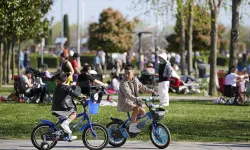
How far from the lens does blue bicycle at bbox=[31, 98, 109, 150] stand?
533 inches

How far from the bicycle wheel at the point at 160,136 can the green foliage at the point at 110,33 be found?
47.9 meters

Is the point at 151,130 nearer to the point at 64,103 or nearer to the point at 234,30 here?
the point at 64,103

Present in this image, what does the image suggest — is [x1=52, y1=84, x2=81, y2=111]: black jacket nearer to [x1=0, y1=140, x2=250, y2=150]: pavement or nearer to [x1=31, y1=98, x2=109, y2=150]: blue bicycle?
[x1=31, y1=98, x2=109, y2=150]: blue bicycle

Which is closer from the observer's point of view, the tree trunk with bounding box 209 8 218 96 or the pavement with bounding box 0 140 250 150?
the pavement with bounding box 0 140 250 150

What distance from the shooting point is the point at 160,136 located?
1388 cm

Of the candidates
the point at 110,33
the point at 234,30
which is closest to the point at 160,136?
the point at 234,30

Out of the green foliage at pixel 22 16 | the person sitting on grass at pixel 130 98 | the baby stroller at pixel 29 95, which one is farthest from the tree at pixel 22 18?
the person sitting on grass at pixel 130 98

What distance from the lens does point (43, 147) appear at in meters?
13.5

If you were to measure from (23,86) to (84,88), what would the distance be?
2.44m

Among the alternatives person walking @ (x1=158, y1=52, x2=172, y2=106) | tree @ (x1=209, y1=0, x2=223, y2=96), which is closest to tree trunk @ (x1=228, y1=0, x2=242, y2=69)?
tree @ (x1=209, y1=0, x2=223, y2=96)

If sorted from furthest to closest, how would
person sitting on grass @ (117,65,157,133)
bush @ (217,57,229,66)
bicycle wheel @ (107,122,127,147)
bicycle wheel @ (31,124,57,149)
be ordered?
1. bush @ (217,57,229,66)
2. bicycle wheel @ (107,122,127,147)
3. person sitting on grass @ (117,65,157,133)
4. bicycle wheel @ (31,124,57,149)

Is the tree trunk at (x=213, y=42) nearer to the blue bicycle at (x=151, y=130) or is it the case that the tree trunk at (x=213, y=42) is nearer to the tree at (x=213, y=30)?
the tree at (x=213, y=30)

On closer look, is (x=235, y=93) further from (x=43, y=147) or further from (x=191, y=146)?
(x=43, y=147)

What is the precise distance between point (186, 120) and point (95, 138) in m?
5.81
